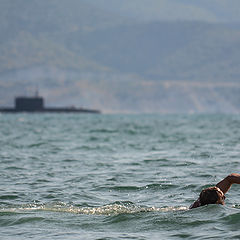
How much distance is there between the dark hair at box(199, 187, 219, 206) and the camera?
15703mm

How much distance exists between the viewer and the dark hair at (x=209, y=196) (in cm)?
1570

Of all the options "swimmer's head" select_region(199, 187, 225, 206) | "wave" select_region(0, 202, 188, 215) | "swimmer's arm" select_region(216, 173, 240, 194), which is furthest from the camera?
"wave" select_region(0, 202, 188, 215)

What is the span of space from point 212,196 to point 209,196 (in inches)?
2.5

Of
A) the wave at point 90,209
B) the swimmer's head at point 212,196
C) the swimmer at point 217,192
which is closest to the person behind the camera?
the swimmer at point 217,192

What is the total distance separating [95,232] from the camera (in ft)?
50.7

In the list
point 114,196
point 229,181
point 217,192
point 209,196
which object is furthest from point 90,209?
point 229,181

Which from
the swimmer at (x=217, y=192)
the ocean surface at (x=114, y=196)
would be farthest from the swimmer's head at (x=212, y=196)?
the ocean surface at (x=114, y=196)

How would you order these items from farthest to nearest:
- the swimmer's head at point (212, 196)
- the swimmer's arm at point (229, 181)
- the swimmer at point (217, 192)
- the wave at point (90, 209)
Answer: the wave at point (90, 209) < the swimmer's head at point (212, 196) < the swimmer at point (217, 192) < the swimmer's arm at point (229, 181)

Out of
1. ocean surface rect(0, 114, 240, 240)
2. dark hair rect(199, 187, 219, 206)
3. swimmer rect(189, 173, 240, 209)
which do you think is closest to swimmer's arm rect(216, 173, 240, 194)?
swimmer rect(189, 173, 240, 209)

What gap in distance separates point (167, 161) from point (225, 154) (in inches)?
193

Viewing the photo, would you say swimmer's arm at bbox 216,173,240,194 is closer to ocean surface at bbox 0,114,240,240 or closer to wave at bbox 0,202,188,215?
ocean surface at bbox 0,114,240,240

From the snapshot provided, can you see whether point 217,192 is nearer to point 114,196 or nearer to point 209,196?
point 209,196

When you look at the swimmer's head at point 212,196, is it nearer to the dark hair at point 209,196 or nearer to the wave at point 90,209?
the dark hair at point 209,196

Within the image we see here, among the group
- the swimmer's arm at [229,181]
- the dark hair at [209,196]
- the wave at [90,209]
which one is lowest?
the wave at [90,209]
